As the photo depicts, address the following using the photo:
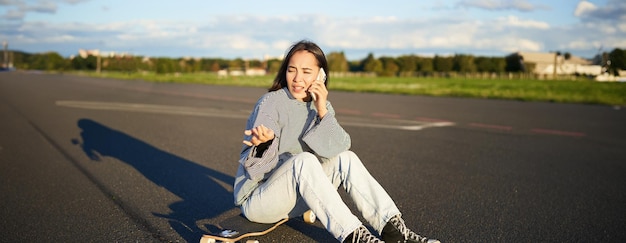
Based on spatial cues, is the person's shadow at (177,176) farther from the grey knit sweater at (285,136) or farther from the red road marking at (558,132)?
the red road marking at (558,132)

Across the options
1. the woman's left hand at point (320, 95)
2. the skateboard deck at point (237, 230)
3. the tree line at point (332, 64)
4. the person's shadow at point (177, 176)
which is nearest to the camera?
the skateboard deck at point (237, 230)

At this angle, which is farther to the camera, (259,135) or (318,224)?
(318,224)

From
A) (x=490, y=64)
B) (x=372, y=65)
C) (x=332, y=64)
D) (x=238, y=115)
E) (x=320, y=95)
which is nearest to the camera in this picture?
(x=320, y=95)

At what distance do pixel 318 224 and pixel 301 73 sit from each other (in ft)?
4.08

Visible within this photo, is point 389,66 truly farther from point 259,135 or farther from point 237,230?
point 259,135

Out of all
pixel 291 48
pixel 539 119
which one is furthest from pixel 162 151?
pixel 539 119

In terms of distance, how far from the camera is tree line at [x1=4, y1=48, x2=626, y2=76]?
4173 inches

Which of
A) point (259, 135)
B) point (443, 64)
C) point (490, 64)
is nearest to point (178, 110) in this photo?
point (259, 135)

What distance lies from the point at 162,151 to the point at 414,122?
259 inches

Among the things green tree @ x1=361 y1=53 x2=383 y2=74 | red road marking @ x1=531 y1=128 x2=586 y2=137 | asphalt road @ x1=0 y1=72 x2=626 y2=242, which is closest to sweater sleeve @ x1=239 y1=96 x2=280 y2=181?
asphalt road @ x1=0 y1=72 x2=626 y2=242

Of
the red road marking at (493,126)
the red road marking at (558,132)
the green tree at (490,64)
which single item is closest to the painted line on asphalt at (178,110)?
the red road marking at (493,126)

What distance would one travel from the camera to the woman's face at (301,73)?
3600mm

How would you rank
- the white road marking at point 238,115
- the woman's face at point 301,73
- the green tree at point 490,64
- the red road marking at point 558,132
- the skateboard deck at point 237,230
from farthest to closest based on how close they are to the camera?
1. the green tree at point 490,64
2. the white road marking at point 238,115
3. the red road marking at point 558,132
4. the woman's face at point 301,73
5. the skateboard deck at point 237,230

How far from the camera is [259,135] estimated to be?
3.21 metres
